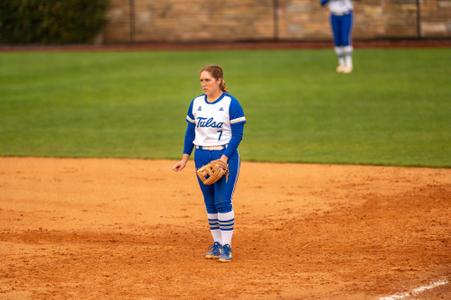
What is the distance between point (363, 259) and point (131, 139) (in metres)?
8.28

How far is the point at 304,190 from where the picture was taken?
11891mm

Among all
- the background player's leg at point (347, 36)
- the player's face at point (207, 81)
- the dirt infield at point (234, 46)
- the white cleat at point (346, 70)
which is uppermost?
the player's face at point (207, 81)

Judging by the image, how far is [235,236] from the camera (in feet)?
31.6

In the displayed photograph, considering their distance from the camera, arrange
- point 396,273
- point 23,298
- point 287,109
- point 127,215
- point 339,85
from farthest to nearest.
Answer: point 339,85 < point 287,109 < point 127,215 < point 396,273 < point 23,298

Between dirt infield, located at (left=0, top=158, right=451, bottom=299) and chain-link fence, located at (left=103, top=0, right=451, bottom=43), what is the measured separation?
1613 centimetres

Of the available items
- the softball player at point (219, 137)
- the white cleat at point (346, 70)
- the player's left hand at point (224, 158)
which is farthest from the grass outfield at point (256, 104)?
the player's left hand at point (224, 158)

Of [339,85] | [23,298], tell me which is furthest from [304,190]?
[339,85]

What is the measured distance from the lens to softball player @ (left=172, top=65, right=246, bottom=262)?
8453 millimetres

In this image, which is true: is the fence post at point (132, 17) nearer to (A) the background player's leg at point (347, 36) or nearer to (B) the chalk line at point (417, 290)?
(A) the background player's leg at point (347, 36)

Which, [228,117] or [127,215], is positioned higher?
[228,117]

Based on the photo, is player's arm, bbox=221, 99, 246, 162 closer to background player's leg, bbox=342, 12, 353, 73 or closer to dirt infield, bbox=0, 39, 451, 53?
background player's leg, bbox=342, 12, 353, 73

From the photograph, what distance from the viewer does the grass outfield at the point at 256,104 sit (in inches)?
596

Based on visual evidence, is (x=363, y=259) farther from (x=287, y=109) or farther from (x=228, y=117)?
(x=287, y=109)

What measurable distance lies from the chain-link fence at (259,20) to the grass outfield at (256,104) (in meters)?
2.77
